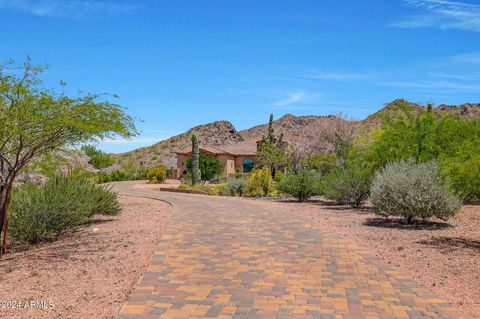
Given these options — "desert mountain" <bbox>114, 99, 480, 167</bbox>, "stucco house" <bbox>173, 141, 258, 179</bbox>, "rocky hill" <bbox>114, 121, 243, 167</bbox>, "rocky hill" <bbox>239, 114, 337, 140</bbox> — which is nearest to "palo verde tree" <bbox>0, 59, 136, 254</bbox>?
Answer: "stucco house" <bbox>173, 141, 258, 179</bbox>

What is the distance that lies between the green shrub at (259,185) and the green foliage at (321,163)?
8.08ft

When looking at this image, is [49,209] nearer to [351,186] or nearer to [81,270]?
A: [81,270]

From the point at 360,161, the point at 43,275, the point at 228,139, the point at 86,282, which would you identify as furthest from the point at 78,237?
the point at 228,139

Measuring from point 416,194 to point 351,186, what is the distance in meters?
5.75

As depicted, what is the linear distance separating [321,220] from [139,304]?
952cm

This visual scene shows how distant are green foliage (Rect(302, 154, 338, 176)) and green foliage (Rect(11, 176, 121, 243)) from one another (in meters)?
15.1

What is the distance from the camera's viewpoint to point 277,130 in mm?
94625

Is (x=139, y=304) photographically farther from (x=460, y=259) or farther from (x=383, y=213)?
(x=383, y=213)

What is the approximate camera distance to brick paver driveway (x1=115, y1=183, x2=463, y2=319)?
5.96 metres

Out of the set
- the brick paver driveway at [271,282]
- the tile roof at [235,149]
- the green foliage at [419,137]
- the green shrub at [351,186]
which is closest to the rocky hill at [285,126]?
the tile roof at [235,149]

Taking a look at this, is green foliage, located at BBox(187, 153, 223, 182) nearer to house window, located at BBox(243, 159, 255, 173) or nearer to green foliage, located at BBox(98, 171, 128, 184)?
house window, located at BBox(243, 159, 255, 173)

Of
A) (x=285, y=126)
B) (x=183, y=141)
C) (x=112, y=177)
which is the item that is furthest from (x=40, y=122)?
(x=285, y=126)

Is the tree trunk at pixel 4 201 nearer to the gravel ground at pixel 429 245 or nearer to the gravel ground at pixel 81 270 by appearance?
the gravel ground at pixel 81 270

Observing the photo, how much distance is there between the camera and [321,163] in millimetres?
26266
